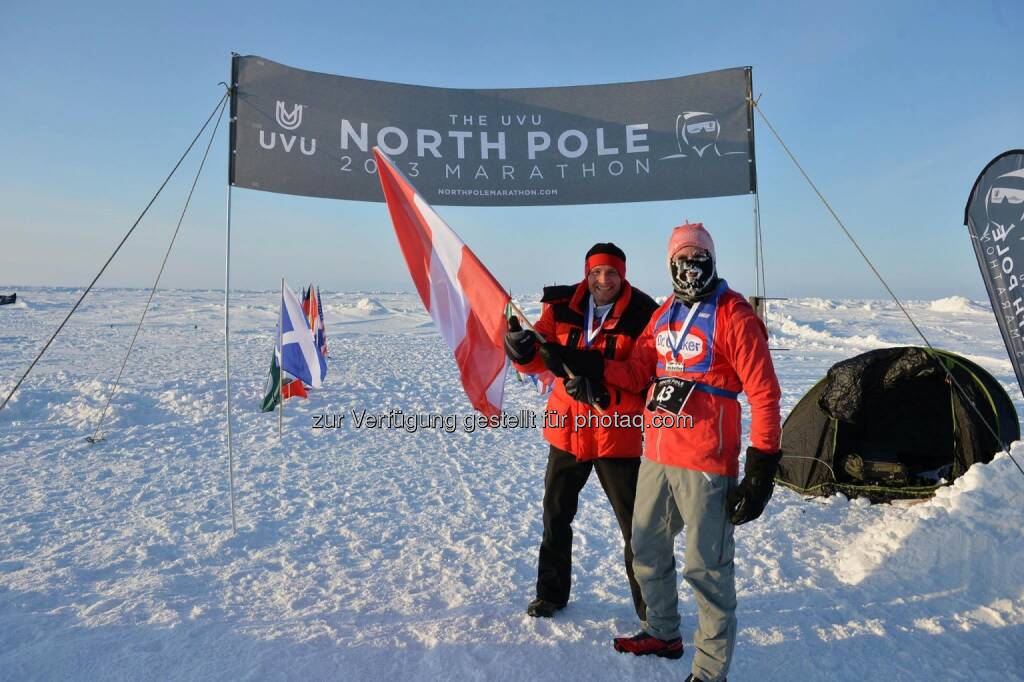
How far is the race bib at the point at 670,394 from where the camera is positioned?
2.47 metres

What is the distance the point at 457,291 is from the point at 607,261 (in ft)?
3.13

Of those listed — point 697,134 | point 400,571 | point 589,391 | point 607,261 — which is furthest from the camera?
point 697,134

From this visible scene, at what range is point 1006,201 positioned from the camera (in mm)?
3299

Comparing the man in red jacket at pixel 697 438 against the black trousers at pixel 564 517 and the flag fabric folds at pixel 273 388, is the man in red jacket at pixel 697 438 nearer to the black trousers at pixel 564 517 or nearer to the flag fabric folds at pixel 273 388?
the black trousers at pixel 564 517

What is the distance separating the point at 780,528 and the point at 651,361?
2.41 m

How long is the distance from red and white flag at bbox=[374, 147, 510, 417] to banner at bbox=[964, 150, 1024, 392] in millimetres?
3041

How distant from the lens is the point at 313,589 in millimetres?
3326

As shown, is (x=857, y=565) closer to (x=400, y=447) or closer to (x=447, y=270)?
(x=447, y=270)

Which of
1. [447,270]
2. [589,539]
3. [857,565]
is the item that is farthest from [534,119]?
[857,565]

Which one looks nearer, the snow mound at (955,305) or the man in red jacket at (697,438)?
the man in red jacket at (697,438)

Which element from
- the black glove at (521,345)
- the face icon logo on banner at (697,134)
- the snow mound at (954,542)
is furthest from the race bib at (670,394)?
the face icon logo on banner at (697,134)

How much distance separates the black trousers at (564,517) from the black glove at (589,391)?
388 mm

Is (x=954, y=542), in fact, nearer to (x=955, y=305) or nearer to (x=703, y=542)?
(x=703, y=542)

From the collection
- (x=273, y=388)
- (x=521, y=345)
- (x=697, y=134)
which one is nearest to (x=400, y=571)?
(x=521, y=345)
